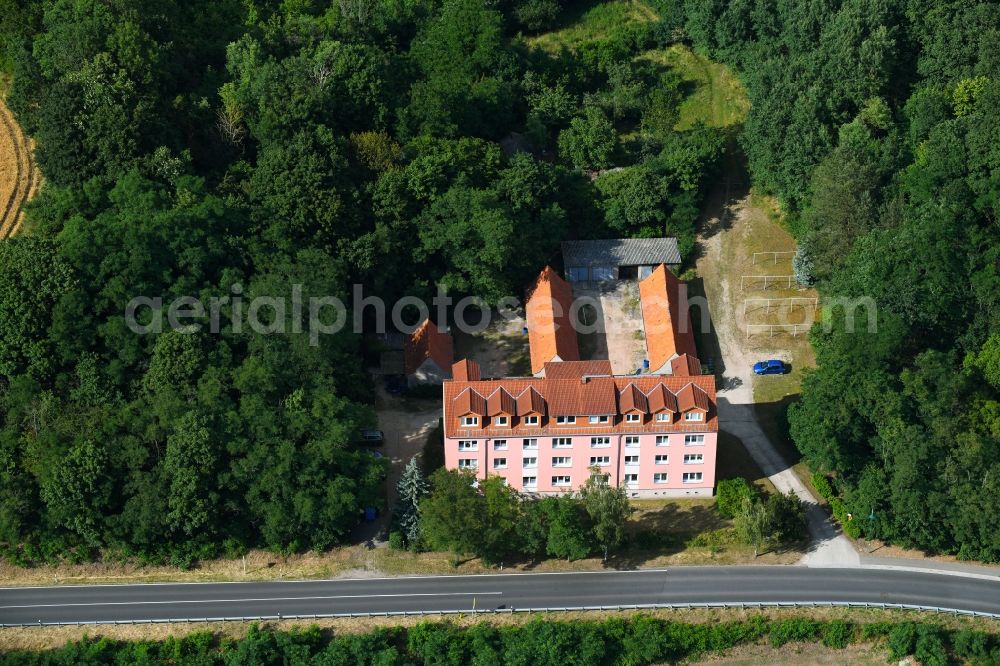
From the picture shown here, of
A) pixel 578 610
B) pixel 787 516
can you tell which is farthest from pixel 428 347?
pixel 787 516

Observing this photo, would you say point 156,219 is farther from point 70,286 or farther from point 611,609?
point 611,609

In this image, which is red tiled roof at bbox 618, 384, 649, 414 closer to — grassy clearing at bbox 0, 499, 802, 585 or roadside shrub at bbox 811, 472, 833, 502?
grassy clearing at bbox 0, 499, 802, 585

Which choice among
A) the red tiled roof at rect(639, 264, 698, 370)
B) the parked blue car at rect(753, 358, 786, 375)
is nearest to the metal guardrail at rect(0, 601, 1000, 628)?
the red tiled roof at rect(639, 264, 698, 370)

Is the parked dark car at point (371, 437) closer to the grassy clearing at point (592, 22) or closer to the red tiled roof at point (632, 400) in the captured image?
the red tiled roof at point (632, 400)

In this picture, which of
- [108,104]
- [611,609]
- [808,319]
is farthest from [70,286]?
[808,319]

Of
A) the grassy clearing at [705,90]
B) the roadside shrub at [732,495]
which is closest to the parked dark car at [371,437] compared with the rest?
the roadside shrub at [732,495]
